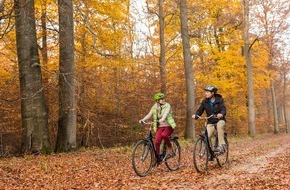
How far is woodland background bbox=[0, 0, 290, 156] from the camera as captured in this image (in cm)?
1625

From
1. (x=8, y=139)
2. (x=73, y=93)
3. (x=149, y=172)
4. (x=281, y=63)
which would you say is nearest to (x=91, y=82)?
(x=73, y=93)

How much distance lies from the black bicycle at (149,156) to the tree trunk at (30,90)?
4767 mm

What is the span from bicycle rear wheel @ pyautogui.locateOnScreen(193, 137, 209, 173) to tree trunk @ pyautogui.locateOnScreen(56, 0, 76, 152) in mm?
6090

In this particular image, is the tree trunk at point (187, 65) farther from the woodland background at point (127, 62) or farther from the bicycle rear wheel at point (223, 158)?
the bicycle rear wheel at point (223, 158)

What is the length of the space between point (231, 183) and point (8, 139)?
13980 millimetres

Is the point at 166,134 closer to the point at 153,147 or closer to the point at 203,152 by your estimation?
the point at 153,147

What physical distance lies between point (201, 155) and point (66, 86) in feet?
21.9

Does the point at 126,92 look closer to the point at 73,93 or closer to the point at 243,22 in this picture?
the point at 73,93

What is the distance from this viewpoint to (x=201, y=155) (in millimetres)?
Answer: 8812

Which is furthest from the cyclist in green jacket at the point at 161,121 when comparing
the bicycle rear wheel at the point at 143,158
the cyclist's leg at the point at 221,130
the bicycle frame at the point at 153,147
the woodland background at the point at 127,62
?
the woodland background at the point at 127,62

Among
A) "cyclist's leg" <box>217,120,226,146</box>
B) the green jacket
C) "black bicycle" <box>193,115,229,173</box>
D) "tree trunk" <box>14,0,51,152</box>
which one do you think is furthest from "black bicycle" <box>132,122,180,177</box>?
"tree trunk" <box>14,0,51,152</box>

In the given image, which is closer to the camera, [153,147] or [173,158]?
[153,147]

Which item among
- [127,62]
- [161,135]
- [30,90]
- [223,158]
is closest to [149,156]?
[161,135]

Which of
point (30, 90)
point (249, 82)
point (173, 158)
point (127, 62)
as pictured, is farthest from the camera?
point (249, 82)
